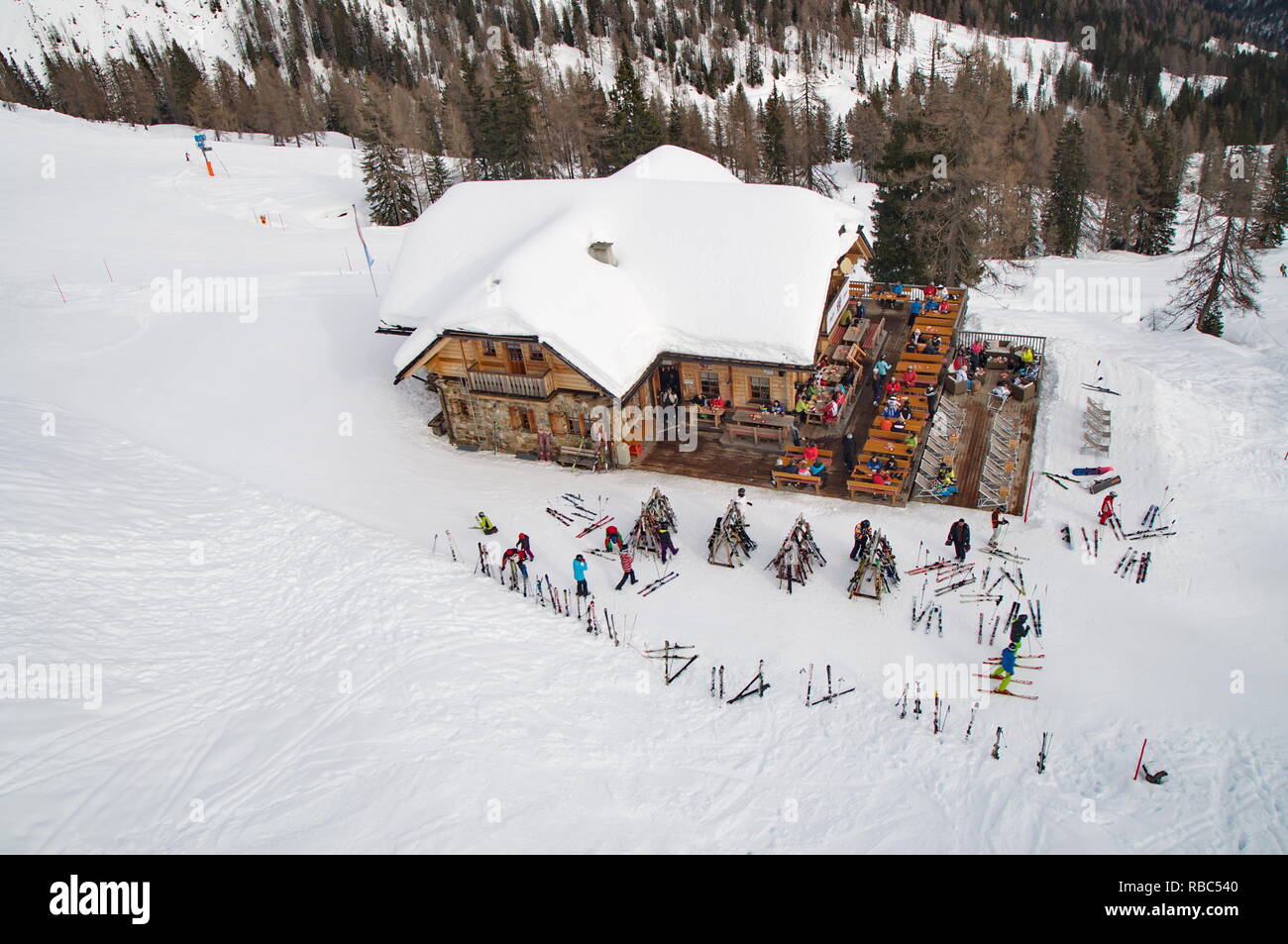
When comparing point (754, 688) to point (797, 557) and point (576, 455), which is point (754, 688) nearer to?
point (797, 557)

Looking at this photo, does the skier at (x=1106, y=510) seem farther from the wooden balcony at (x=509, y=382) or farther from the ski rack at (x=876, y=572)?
the wooden balcony at (x=509, y=382)

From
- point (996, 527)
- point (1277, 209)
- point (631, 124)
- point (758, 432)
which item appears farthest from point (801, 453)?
point (1277, 209)

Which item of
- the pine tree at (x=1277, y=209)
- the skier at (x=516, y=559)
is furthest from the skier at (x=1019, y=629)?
the pine tree at (x=1277, y=209)
